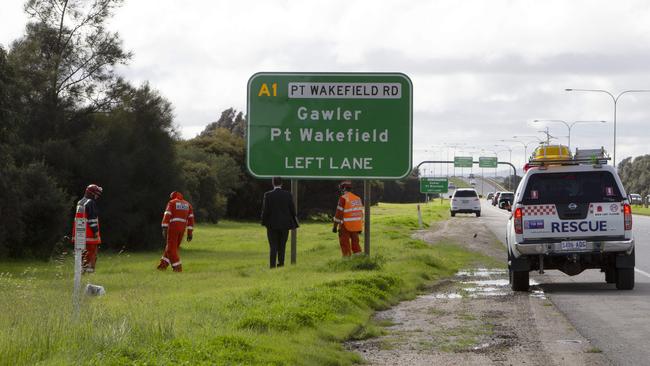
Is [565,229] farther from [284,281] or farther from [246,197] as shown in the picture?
A: [246,197]

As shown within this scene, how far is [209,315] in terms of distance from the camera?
36.5 ft

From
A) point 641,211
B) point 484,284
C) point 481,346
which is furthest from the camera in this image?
point 641,211

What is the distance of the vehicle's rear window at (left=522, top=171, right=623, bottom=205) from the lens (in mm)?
17062

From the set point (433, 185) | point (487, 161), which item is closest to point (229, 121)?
point (487, 161)

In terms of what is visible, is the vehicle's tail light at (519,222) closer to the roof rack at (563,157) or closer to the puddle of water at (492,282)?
the roof rack at (563,157)

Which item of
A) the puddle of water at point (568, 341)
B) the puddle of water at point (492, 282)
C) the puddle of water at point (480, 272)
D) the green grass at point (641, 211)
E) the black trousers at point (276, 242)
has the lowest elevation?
the puddle of water at point (480, 272)

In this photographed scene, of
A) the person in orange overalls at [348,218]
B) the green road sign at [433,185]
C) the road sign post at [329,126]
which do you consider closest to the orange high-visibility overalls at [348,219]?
the person in orange overalls at [348,218]

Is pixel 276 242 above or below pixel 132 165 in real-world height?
below

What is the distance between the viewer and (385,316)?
1375 centimetres

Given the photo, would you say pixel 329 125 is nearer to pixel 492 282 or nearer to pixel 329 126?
pixel 329 126

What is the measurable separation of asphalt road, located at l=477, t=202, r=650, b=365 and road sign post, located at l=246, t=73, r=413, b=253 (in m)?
3.82

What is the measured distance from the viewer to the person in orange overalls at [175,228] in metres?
21.0

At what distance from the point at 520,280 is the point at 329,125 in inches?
225

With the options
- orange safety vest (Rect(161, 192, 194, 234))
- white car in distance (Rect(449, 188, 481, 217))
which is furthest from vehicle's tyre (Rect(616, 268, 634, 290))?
white car in distance (Rect(449, 188, 481, 217))
